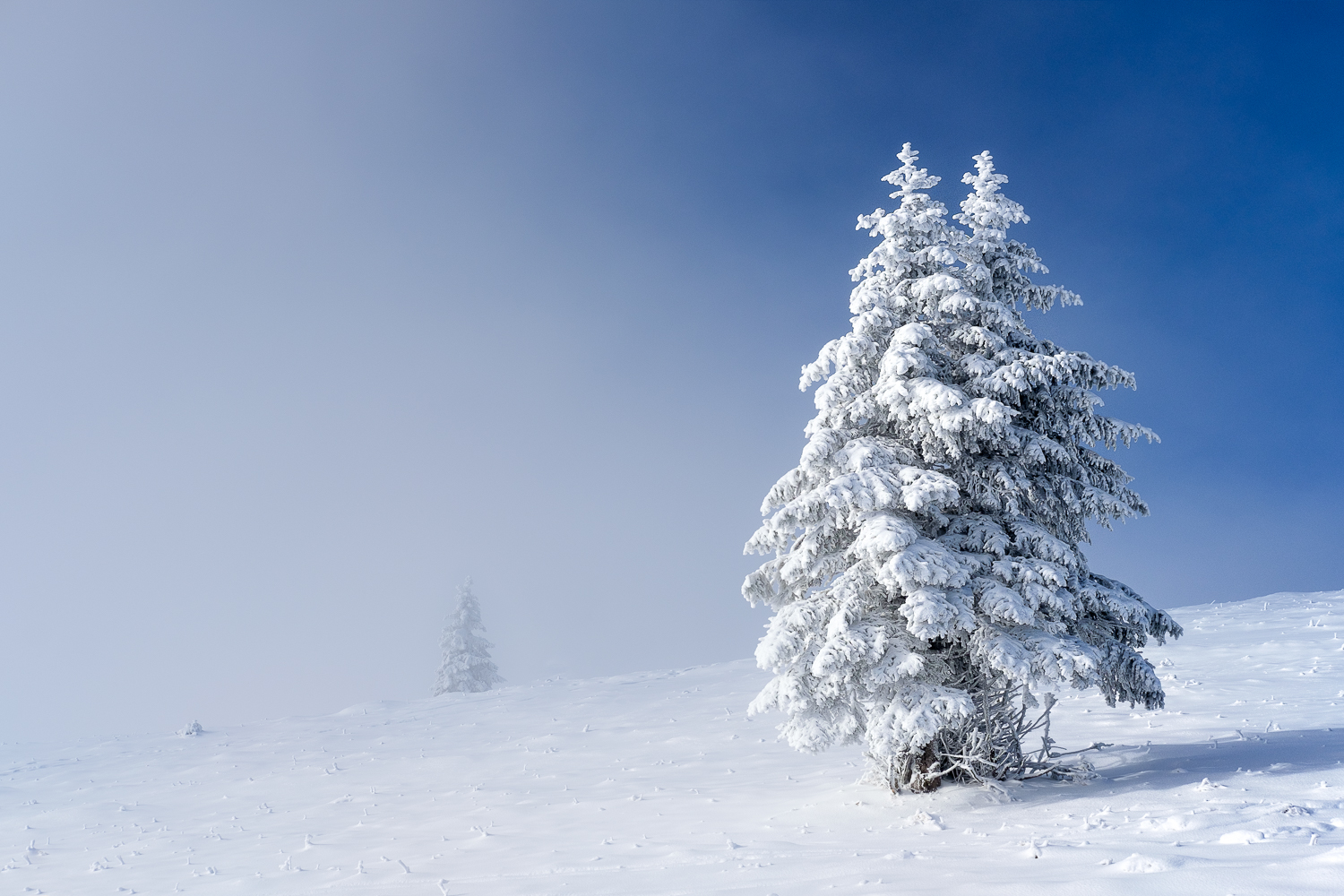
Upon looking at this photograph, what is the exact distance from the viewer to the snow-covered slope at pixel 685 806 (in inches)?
312

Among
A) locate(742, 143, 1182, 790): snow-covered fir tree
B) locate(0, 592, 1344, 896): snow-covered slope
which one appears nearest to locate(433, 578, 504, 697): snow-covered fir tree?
locate(0, 592, 1344, 896): snow-covered slope

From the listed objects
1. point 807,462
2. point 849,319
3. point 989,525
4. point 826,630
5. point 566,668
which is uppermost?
point 849,319

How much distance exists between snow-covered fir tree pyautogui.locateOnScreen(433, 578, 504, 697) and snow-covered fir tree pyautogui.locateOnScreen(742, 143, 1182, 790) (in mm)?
39012

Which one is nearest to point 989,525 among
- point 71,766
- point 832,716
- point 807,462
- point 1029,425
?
point 1029,425

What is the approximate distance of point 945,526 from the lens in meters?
13.0

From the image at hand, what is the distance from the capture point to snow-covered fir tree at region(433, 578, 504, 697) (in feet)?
156

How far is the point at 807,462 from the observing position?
13.0 m

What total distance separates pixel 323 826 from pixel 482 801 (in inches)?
129

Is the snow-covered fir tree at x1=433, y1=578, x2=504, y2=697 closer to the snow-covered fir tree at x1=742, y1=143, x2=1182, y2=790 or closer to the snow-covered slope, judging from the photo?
the snow-covered slope

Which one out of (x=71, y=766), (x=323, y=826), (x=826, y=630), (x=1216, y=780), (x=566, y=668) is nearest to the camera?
(x=1216, y=780)

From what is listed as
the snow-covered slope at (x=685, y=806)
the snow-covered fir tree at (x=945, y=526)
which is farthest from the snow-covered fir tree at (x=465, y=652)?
the snow-covered fir tree at (x=945, y=526)

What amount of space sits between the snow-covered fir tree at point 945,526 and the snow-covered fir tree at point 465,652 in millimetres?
39012

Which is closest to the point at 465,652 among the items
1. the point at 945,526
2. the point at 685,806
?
the point at 685,806

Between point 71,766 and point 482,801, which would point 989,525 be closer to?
point 482,801
